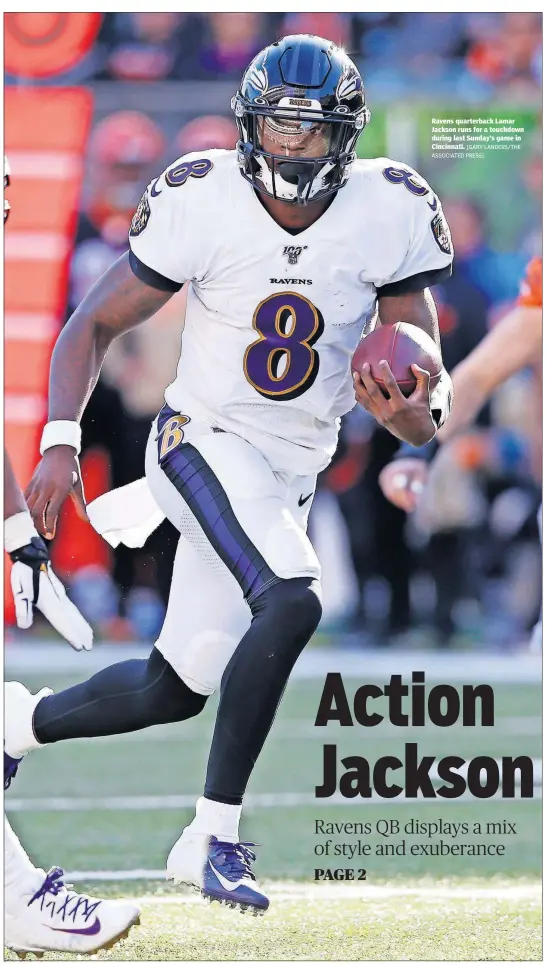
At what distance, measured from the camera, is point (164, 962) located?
3053 millimetres

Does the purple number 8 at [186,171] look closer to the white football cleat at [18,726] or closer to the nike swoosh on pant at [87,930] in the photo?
the white football cleat at [18,726]

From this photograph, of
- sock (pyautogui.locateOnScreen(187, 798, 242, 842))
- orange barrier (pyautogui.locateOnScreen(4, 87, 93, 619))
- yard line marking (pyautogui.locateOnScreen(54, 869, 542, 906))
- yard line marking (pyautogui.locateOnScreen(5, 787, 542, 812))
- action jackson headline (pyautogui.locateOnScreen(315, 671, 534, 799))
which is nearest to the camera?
sock (pyautogui.locateOnScreen(187, 798, 242, 842))

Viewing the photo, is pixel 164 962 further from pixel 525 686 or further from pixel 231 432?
pixel 525 686

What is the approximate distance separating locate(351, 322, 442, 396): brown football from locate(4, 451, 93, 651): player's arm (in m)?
0.79

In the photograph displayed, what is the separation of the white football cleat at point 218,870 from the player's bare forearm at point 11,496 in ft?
2.62

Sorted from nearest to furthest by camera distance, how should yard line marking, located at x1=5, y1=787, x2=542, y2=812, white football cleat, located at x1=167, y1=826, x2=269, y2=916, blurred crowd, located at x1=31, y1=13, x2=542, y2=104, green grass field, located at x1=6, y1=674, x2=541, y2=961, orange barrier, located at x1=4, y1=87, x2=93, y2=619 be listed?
white football cleat, located at x1=167, y1=826, x2=269, y2=916
green grass field, located at x1=6, y1=674, x2=541, y2=961
yard line marking, located at x1=5, y1=787, x2=542, y2=812
blurred crowd, located at x1=31, y1=13, x2=542, y2=104
orange barrier, located at x1=4, y1=87, x2=93, y2=619

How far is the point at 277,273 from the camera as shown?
3.08 meters

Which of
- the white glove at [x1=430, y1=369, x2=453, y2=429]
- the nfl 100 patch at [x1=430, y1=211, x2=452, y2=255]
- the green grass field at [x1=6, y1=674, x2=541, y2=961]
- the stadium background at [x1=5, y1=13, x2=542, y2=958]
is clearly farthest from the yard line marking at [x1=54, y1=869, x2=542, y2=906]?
the nfl 100 patch at [x1=430, y1=211, x2=452, y2=255]

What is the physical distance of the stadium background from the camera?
466 centimetres

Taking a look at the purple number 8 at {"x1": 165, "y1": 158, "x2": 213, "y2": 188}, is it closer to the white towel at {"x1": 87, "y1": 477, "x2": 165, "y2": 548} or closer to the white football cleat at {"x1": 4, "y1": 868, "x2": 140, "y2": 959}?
the white towel at {"x1": 87, "y1": 477, "x2": 165, "y2": 548}

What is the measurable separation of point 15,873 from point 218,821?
21.4 inches

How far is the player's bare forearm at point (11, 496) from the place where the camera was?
3146 millimetres

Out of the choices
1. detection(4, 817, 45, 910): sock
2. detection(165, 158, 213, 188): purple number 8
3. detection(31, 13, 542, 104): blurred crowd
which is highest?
detection(31, 13, 542, 104): blurred crowd

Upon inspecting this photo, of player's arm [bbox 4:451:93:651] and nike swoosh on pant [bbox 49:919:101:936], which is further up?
player's arm [bbox 4:451:93:651]
